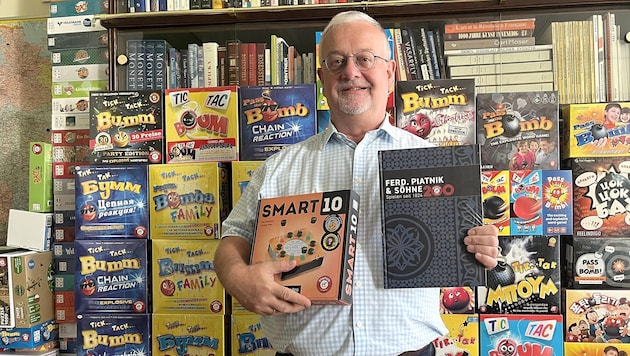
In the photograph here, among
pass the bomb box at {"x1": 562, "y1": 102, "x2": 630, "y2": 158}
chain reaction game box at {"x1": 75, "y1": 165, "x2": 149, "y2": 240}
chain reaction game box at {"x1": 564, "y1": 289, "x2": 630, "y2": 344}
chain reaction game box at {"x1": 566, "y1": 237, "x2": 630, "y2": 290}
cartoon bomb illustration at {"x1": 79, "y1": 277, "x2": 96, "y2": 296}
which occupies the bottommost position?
chain reaction game box at {"x1": 564, "y1": 289, "x2": 630, "y2": 344}

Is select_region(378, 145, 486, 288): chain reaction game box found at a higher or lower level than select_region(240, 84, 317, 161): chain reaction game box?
lower

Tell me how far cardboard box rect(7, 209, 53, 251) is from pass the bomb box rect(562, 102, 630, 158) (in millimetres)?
2410

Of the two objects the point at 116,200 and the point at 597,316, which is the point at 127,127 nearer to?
the point at 116,200

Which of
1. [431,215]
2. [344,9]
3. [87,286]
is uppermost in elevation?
[344,9]

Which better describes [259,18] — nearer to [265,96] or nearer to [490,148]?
[265,96]

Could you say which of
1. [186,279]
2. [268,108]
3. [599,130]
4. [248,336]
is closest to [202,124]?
[268,108]

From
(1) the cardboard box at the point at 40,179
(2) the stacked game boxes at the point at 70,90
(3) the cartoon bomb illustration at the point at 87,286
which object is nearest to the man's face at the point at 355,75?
(3) the cartoon bomb illustration at the point at 87,286

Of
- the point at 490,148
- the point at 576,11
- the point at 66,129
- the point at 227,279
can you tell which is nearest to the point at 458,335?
the point at 490,148

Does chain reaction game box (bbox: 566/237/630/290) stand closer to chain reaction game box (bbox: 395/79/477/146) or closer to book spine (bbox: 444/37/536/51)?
chain reaction game box (bbox: 395/79/477/146)

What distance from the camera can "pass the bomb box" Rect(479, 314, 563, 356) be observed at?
207cm

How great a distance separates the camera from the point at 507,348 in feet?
6.88

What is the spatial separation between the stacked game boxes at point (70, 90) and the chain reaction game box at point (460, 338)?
5.79ft

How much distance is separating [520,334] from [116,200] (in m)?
1.77

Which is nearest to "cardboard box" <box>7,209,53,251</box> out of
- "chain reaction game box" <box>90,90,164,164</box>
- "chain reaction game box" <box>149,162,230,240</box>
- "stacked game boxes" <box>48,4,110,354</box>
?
"stacked game boxes" <box>48,4,110,354</box>
